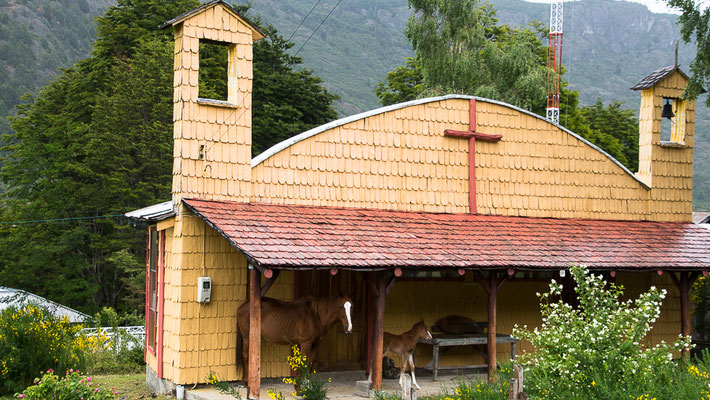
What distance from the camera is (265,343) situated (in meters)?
13.8

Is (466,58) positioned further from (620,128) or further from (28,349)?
(620,128)

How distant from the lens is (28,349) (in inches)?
554

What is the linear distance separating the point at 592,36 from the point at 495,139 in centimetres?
14286

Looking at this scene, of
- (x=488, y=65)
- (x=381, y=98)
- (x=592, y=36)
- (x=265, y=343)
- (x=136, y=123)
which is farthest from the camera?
(x=592, y=36)

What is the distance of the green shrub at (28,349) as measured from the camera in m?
13.8

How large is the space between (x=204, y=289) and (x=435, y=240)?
13.2 ft

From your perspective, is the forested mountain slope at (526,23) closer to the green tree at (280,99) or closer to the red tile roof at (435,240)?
the green tree at (280,99)

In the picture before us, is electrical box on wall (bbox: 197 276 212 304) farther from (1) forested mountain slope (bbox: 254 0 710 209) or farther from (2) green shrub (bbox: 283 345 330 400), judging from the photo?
(1) forested mountain slope (bbox: 254 0 710 209)

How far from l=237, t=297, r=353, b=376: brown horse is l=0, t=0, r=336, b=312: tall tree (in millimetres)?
19582

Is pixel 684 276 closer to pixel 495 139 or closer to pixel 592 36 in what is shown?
pixel 495 139

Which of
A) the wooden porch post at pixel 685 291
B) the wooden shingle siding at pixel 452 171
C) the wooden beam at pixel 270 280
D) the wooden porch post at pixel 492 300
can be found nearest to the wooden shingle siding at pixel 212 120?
the wooden shingle siding at pixel 452 171

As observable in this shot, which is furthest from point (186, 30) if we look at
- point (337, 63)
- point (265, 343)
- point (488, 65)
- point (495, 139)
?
point (337, 63)

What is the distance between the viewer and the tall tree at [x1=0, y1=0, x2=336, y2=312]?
1356 inches

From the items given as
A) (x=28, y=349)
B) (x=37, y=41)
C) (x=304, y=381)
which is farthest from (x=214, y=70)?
(x=37, y=41)
